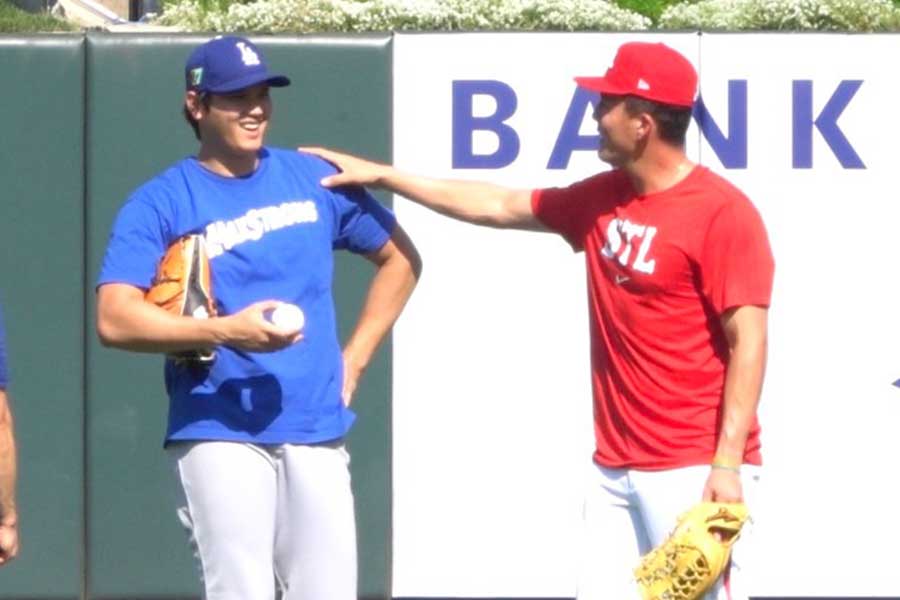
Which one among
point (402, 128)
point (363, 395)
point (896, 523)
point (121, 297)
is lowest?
point (896, 523)

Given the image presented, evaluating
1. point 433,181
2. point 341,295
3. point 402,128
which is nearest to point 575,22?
point 402,128

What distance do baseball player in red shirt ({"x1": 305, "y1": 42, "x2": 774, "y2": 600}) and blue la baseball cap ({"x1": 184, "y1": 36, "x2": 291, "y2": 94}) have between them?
2.59ft

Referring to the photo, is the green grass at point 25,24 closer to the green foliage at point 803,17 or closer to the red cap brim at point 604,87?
the green foliage at point 803,17

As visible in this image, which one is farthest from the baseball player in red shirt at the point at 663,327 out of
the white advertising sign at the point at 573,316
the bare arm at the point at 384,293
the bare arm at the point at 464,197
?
the white advertising sign at the point at 573,316

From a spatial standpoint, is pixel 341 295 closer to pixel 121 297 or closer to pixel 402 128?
pixel 402 128

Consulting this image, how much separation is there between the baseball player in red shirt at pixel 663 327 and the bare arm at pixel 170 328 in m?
0.79

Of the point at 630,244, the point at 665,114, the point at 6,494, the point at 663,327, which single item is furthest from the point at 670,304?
the point at 6,494

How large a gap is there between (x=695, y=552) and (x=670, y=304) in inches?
23.0

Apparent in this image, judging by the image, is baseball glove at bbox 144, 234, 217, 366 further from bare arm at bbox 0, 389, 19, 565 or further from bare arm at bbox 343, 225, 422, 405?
bare arm at bbox 343, 225, 422, 405

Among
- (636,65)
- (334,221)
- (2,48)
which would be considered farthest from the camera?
(2,48)

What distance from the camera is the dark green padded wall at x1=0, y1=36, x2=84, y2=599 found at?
23.0ft

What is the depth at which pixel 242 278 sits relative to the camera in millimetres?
4668

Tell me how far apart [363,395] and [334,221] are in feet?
7.19

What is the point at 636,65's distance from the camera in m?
4.57
